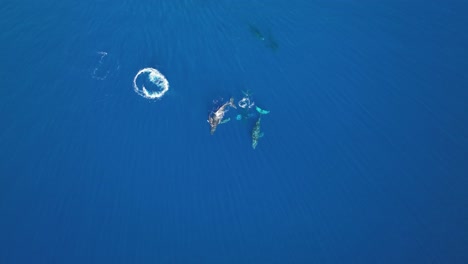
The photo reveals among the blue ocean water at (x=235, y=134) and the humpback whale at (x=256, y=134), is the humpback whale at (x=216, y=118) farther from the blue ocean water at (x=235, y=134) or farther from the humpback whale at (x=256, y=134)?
the humpback whale at (x=256, y=134)

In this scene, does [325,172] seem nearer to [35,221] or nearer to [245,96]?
[245,96]

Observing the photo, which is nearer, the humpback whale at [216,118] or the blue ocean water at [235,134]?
the blue ocean water at [235,134]

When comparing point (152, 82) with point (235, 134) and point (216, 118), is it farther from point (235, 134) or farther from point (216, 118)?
point (235, 134)

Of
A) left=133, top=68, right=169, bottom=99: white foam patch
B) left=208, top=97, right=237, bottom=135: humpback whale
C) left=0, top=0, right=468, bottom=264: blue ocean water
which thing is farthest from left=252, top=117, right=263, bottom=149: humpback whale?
left=133, top=68, right=169, bottom=99: white foam patch

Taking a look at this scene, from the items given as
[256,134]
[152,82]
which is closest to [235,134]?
[256,134]

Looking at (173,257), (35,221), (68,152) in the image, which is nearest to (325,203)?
(173,257)

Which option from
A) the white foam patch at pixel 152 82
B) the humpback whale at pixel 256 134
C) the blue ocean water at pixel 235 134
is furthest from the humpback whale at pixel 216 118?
the white foam patch at pixel 152 82
